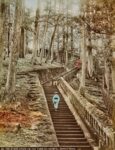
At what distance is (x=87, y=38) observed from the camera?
47.1 ft

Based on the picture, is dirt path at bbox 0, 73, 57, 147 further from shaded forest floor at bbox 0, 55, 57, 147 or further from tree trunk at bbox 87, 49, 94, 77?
tree trunk at bbox 87, 49, 94, 77

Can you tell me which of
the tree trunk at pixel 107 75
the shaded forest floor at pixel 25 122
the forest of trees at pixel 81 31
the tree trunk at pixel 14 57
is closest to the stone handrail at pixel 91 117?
the forest of trees at pixel 81 31

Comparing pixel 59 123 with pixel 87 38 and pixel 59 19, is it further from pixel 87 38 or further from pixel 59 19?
pixel 59 19

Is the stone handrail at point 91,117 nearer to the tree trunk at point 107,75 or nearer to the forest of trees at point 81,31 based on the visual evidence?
the forest of trees at point 81,31

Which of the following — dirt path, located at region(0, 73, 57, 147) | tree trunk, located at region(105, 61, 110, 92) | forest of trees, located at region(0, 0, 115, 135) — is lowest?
dirt path, located at region(0, 73, 57, 147)

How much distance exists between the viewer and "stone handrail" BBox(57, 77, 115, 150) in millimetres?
8828

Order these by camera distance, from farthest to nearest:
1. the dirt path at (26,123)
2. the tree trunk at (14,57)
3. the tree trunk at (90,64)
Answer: the tree trunk at (90,64) < the tree trunk at (14,57) < the dirt path at (26,123)

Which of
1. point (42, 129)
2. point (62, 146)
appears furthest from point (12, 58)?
point (62, 146)

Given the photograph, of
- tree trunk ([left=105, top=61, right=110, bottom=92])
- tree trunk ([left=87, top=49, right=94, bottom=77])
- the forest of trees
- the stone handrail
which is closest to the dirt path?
the forest of trees

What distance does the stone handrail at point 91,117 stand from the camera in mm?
8828

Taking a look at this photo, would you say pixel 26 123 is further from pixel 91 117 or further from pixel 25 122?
pixel 91 117

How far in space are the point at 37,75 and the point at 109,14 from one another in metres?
5.89

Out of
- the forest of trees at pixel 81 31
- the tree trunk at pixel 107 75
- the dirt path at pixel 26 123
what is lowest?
the dirt path at pixel 26 123

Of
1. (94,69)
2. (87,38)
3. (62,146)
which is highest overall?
(87,38)
